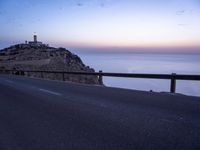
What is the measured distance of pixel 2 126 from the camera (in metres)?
6.39

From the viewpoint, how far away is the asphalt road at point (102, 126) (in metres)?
4.80

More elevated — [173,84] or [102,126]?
[173,84]

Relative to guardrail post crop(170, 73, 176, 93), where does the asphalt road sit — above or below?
below

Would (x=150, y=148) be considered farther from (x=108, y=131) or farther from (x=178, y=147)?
(x=108, y=131)

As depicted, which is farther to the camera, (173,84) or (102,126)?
(173,84)

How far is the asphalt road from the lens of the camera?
480cm

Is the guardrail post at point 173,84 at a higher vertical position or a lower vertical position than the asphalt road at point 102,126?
higher

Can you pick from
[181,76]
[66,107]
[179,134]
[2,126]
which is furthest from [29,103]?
[181,76]

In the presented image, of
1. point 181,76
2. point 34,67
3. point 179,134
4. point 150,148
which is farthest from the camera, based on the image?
point 34,67

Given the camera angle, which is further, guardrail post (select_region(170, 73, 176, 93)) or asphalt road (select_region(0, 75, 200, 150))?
guardrail post (select_region(170, 73, 176, 93))

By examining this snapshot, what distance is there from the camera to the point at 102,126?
5918 millimetres

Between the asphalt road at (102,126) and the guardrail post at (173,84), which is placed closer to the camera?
the asphalt road at (102,126)

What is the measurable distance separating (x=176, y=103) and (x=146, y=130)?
3582 mm

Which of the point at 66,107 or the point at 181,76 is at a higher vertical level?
the point at 181,76
